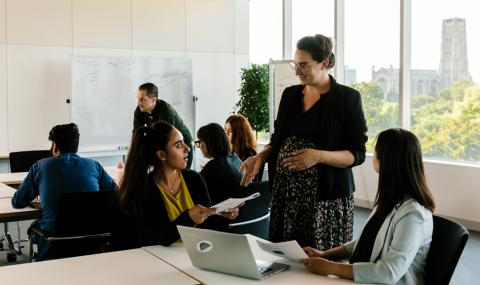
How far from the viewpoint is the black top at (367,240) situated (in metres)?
2.07

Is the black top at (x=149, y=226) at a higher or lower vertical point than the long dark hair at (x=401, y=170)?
lower

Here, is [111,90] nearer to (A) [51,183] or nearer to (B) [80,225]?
(A) [51,183]

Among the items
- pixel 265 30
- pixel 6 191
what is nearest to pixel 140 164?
pixel 6 191

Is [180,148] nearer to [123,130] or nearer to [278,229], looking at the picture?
[278,229]

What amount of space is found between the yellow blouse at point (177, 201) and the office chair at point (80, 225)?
1.95ft

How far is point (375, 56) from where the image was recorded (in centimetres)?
718

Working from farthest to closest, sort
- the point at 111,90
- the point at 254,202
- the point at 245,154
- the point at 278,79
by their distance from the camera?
the point at 278,79
the point at 111,90
the point at 245,154
the point at 254,202

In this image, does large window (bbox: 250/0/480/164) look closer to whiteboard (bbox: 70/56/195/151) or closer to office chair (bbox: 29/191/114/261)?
whiteboard (bbox: 70/56/195/151)

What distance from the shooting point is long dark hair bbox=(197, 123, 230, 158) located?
3670mm

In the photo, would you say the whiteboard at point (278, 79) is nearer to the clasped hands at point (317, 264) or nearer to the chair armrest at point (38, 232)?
the chair armrest at point (38, 232)

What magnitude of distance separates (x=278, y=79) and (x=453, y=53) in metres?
2.21

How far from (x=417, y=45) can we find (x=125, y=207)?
5079mm

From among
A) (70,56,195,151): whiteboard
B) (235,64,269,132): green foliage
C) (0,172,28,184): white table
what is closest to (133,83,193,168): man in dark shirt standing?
(0,172,28,184): white table

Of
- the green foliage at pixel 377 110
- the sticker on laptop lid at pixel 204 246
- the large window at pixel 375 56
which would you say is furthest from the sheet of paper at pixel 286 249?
the green foliage at pixel 377 110
